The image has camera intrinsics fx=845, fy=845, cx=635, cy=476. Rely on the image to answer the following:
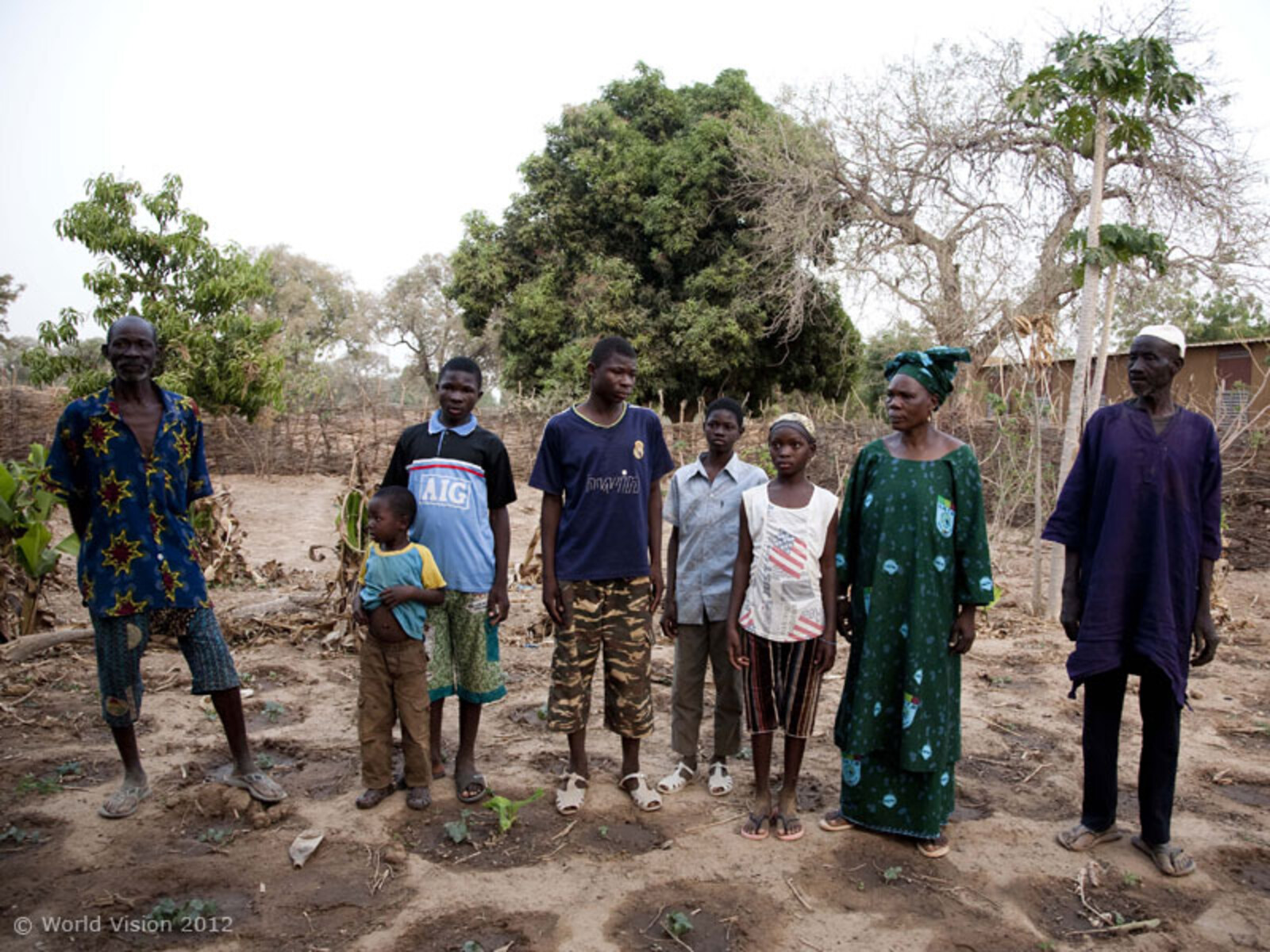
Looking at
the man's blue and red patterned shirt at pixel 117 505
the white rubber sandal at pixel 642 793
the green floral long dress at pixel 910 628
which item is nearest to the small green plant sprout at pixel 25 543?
the man's blue and red patterned shirt at pixel 117 505

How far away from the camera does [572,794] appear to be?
3.27 m

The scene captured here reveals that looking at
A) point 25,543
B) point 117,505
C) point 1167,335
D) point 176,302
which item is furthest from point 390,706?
point 176,302

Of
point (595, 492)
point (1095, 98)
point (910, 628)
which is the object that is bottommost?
point (910, 628)

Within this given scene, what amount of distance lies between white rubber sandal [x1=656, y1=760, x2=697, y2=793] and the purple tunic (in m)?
1.54

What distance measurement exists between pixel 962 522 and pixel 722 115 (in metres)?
16.0

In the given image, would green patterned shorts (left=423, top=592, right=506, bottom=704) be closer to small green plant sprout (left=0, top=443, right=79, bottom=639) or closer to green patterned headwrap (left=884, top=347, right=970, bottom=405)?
green patterned headwrap (left=884, top=347, right=970, bottom=405)

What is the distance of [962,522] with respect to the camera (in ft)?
9.67

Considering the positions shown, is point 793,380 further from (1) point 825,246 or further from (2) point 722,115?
(2) point 722,115

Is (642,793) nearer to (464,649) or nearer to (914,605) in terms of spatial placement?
(464,649)

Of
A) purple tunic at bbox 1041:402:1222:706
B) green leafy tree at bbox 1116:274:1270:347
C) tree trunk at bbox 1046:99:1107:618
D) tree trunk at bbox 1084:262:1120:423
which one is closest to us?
purple tunic at bbox 1041:402:1222:706

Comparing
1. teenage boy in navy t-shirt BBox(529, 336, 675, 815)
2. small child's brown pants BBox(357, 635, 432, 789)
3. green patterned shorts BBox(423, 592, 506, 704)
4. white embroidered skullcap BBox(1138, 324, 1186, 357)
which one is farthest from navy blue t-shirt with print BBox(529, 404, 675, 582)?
A: white embroidered skullcap BBox(1138, 324, 1186, 357)

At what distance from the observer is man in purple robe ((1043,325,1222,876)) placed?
288 centimetres

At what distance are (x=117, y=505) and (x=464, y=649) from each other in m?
1.36

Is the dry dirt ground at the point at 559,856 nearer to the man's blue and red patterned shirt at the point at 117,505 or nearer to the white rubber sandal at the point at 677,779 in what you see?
the white rubber sandal at the point at 677,779
